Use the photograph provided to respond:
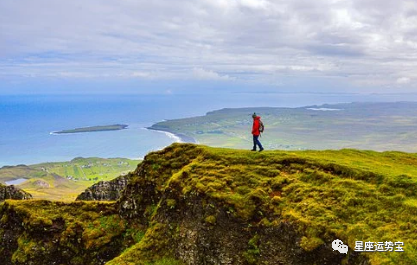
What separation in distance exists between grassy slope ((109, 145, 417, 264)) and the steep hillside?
0.06 meters

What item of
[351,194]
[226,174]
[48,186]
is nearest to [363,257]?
[351,194]

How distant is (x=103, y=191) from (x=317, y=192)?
31.0 meters

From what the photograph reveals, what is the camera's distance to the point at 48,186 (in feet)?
602

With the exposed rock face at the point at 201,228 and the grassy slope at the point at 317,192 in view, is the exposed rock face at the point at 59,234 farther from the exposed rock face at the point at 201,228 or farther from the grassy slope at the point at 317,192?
the grassy slope at the point at 317,192

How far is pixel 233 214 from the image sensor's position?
78.2 ft

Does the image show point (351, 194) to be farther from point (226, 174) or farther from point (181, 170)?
point (181, 170)

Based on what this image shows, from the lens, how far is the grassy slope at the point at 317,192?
771 inches

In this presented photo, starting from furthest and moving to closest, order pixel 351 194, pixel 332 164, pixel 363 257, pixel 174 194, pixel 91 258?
pixel 91 258
pixel 174 194
pixel 332 164
pixel 351 194
pixel 363 257

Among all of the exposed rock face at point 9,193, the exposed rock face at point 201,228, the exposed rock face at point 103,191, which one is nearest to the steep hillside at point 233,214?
the exposed rock face at point 201,228

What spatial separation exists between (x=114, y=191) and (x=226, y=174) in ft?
82.5

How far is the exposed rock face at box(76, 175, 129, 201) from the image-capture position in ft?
153

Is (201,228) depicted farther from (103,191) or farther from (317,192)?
(103,191)

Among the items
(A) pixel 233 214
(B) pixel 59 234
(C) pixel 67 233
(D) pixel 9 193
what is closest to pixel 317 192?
(A) pixel 233 214

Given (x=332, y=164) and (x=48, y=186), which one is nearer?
(x=332, y=164)
